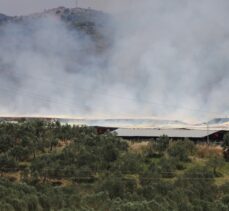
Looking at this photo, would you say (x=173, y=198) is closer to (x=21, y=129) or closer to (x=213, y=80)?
(x=21, y=129)

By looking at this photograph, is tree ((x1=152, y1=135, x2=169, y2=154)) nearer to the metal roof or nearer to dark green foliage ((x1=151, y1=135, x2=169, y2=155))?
dark green foliage ((x1=151, y1=135, x2=169, y2=155))

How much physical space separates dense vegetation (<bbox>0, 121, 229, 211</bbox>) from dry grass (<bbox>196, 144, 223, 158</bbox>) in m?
0.23

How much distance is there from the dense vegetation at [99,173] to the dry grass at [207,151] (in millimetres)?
232

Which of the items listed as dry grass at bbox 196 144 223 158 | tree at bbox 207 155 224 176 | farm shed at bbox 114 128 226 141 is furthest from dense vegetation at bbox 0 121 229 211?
farm shed at bbox 114 128 226 141

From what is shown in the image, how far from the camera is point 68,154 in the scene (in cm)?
3744

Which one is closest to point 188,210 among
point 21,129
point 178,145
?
point 178,145

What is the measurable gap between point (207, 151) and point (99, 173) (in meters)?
10.8

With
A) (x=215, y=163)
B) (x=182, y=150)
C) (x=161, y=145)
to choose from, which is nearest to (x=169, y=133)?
(x=161, y=145)

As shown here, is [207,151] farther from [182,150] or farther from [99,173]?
[99,173]

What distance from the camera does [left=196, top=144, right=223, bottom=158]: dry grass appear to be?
41125mm

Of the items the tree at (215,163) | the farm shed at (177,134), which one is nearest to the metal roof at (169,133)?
the farm shed at (177,134)

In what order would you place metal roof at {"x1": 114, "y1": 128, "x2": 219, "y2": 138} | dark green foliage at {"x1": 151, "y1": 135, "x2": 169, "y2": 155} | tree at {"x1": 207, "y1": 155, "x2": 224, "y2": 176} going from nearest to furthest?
tree at {"x1": 207, "y1": 155, "x2": 224, "y2": 176} → dark green foliage at {"x1": 151, "y1": 135, "x2": 169, "y2": 155} → metal roof at {"x1": 114, "y1": 128, "x2": 219, "y2": 138}

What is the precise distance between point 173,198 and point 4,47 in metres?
105

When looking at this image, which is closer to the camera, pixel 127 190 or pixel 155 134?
pixel 127 190
